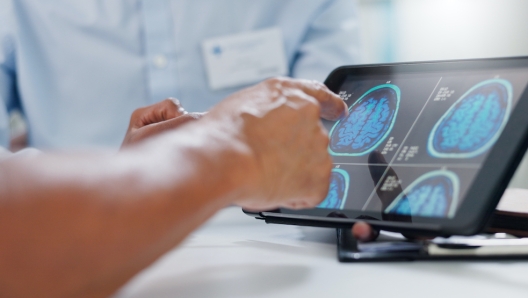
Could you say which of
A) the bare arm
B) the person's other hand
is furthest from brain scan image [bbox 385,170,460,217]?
the person's other hand

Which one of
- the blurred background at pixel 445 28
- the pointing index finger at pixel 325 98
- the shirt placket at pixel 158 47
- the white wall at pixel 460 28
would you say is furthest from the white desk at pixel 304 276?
the white wall at pixel 460 28

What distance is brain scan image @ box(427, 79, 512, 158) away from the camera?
418 mm

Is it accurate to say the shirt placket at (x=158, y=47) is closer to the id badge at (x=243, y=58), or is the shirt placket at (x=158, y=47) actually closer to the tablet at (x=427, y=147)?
the id badge at (x=243, y=58)

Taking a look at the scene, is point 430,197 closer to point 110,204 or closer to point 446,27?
point 110,204

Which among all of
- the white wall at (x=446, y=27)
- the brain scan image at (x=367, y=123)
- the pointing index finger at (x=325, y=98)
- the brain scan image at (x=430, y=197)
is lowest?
the white wall at (x=446, y=27)

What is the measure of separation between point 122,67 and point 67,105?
0.45ft

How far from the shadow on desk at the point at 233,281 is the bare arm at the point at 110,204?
64 mm

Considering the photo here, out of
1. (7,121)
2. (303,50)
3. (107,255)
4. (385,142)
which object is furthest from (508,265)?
(7,121)

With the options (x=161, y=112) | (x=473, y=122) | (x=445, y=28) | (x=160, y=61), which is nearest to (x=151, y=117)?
(x=161, y=112)

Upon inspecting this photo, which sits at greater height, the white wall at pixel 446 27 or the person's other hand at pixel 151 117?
the person's other hand at pixel 151 117

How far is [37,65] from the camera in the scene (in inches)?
42.6

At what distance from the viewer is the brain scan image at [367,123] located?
494 millimetres

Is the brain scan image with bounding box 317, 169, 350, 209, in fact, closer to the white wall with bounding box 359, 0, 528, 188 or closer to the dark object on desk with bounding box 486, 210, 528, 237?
the dark object on desk with bounding box 486, 210, 528, 237

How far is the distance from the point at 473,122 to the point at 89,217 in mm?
315
